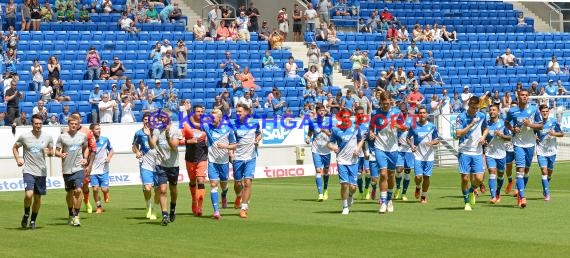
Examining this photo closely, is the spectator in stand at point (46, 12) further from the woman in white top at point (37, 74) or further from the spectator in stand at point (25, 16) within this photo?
the woman in white top at point (37, 74)

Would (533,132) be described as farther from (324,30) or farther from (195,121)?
(324,30)

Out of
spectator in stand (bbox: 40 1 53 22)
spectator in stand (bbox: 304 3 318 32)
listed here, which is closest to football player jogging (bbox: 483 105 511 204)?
spectator in stand (bbox: 40 1 53 22)

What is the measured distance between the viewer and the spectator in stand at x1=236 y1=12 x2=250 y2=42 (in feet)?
156

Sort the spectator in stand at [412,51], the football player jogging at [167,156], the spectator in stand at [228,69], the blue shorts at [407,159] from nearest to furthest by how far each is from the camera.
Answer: the football player jogging at [167,156] → the blue shorts at [407,159] → the spectator in stand at [228,69] → the spectator in stand at [412,51]

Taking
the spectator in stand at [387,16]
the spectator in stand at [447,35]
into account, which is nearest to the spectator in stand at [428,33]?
the spectator in stand at [447,35]

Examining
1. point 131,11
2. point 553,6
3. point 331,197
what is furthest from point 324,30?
point 331,197

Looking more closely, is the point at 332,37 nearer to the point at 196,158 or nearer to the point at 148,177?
the point at 196,158

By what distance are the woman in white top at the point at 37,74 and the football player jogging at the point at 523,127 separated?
19537mm

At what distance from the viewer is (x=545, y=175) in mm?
25578

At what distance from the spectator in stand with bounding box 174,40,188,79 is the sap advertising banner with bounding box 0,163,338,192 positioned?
6.06 m

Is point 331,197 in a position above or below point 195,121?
below

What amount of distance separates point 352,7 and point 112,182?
1860 cm

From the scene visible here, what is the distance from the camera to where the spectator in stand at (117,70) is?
41.9 meters

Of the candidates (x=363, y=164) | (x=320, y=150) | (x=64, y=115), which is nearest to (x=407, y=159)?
(x=363, y=164)
